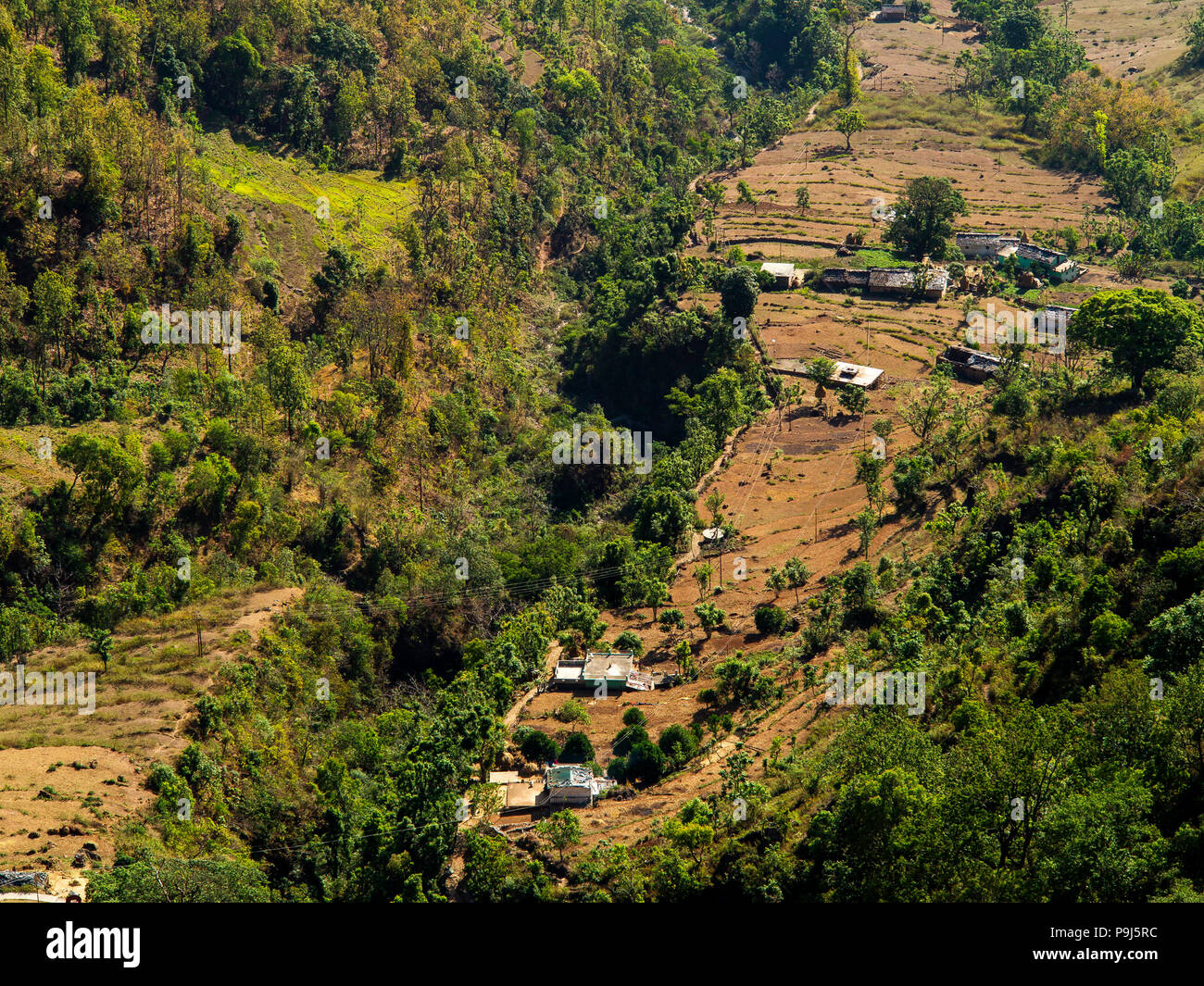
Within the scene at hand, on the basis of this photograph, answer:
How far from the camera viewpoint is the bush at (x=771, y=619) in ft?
177

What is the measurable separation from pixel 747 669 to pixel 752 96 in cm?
8981

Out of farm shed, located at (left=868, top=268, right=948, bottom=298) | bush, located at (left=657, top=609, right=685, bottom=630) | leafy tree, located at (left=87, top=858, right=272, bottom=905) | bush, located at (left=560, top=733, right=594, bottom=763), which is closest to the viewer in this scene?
leafy tree, located at (left=87, top=858, right=272, bottom=905)

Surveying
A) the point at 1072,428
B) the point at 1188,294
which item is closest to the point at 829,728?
the point at 1072,428

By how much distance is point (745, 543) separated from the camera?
62.7 metres

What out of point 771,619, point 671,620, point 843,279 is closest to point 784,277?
point 843,279

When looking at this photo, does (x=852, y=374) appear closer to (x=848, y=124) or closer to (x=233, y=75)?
(x=848, y=124)

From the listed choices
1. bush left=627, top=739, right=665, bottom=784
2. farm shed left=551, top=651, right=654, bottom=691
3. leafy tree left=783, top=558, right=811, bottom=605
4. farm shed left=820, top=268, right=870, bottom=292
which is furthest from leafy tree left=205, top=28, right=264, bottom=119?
bush left=627, top=739, right=665, bottom=784

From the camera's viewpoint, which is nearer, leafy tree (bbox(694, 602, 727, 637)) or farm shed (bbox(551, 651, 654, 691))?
farm shed (bbox(551, 651, 654, 691))

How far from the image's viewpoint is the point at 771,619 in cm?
5384

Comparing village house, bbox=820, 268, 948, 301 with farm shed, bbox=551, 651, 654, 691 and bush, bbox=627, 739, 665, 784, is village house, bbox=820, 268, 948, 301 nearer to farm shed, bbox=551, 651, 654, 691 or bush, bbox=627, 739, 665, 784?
farm shed, bbox=551, 651, 654, 691

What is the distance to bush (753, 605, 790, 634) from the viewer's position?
→ 177 ft

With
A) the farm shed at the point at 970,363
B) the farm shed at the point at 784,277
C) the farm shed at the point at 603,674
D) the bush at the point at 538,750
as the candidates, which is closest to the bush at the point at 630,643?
the farm shed at the point at 603,674

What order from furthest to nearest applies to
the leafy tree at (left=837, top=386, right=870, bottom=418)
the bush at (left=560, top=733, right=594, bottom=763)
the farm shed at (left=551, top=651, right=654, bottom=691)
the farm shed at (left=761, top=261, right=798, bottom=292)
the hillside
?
the farm shed at (left=761, top=261, right=798, bottom=292), the leafy tree at (left=837, top=386, right=870, bottom=418), the farm shed at (left=551, top=651, right=654, bottom=691), the bush at (left=560, top=733, right=594, bottom=763), the hillside
